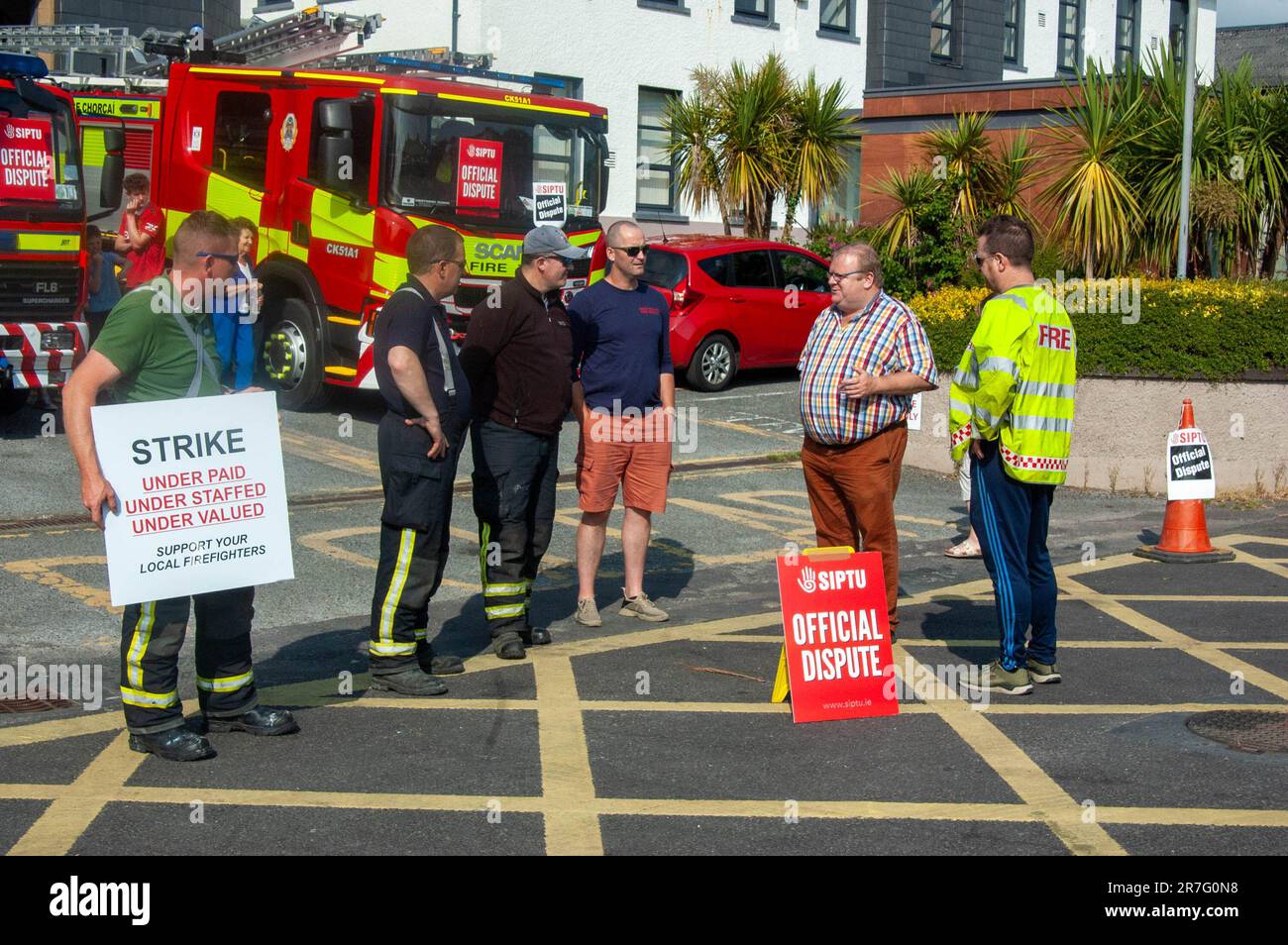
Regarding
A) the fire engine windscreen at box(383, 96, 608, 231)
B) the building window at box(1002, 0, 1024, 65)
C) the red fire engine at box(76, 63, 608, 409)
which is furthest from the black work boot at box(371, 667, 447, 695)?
the building window at box(1002, 0, 1024, 65)

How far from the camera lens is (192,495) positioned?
5.80m

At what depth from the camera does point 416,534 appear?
6543mm

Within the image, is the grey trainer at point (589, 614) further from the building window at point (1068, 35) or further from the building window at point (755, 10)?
the building window at point (1068, 35)

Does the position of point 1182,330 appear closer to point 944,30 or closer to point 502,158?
point 502,158

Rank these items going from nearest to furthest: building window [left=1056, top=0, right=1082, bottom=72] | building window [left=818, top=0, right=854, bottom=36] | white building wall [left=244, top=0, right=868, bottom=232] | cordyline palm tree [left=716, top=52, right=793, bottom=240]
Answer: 1. cordyline palm tree [left=716, top=52, right=793, bottom=240]
2. white building wall [left=244, top=0, right=868, bottom=232]
3. building window [left=818, top=0, right=854, bottom=36]
4. building window [left=1056, top=0, right=1082, bottom=72]

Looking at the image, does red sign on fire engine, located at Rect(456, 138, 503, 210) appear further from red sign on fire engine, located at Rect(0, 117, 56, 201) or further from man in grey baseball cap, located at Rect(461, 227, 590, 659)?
man in grey baseball cap, located at Rect(461, 227, 590, 659)

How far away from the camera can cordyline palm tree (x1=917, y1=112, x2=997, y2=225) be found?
18125 millimetres

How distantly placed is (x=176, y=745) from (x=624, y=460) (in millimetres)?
3021

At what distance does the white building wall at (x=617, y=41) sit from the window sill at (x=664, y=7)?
49 millimetres

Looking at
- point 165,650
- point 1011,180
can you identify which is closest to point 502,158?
point 1011,180

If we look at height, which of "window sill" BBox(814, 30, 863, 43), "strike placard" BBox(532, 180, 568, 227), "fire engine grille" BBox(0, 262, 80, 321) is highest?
"window sill" BBox(814, 30, 863, 43)

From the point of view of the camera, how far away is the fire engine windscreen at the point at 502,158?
1370 cm

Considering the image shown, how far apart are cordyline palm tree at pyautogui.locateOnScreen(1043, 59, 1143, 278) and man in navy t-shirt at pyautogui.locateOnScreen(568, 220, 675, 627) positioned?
29.1 ft
